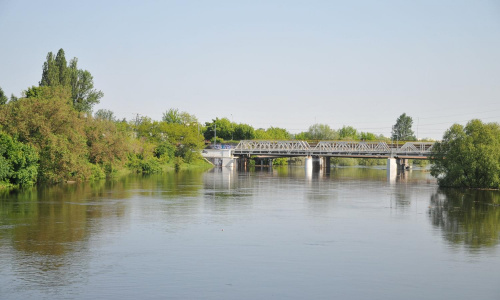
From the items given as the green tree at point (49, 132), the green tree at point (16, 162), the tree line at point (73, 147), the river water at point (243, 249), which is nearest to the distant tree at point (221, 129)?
the tree line at point (73, 147)

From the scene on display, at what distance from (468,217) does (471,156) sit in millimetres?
22148

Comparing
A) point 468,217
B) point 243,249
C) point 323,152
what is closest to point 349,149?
point 323,152

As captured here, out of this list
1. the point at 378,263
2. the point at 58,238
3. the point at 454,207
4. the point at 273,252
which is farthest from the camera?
the point at 454,207

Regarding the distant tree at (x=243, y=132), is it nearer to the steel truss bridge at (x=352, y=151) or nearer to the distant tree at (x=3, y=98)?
the steel truss bridge at (x=352, y=151)

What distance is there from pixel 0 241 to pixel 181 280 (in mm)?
10644

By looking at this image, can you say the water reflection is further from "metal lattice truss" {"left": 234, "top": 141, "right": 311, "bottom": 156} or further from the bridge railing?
"metal lattice truss" {"left": 234, "top": 141, "right": 311, "bottom": 156}

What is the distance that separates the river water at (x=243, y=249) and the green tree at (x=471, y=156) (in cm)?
1384

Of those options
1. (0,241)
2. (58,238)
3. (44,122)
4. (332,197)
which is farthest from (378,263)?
(44,122)

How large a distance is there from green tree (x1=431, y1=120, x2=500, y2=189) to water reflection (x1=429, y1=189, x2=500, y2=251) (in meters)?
3.01

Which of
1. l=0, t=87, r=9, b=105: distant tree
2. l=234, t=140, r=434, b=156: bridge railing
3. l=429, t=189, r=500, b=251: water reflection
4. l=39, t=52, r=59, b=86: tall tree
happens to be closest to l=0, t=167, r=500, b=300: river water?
l=429, t=189, r=500, b=251: water reflection

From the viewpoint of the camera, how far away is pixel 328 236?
1153 inches

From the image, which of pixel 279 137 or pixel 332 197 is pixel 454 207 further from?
pixel 279 137

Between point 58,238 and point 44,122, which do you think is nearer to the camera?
point 58,238

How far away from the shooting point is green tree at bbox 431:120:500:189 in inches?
2248
